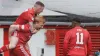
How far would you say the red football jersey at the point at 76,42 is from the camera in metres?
11.7

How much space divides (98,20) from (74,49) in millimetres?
7670

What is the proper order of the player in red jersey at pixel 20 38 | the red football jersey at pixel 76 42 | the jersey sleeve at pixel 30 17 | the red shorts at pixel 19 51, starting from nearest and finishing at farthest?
the jersey sleeve at pixel 30 17 < the player in red jersey at pixel 20 38 < the red shorts at pixel 19 51 < the red football jersey at pixel 76 42

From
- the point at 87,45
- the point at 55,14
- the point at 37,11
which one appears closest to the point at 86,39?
the point at 87,45

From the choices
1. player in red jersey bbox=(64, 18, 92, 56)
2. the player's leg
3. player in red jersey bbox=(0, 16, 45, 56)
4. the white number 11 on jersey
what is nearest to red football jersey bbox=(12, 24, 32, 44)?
player in red jersey bbox=(0, 16, 45, 56)

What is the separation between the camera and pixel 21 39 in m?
10.9

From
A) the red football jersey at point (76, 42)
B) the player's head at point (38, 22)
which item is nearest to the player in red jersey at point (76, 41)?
the red football jersey at point (76, 42)

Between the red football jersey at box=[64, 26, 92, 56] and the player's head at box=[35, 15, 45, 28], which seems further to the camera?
the red football jersey at box=[64, 26, 92, 56]

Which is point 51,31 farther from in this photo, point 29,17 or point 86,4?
point 29,17

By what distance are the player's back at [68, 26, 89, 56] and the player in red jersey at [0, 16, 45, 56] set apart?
1180mm

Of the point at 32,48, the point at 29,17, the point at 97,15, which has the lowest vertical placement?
the point at 32,48

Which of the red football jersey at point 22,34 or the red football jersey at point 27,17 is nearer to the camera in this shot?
the red football jersey at point 27,17

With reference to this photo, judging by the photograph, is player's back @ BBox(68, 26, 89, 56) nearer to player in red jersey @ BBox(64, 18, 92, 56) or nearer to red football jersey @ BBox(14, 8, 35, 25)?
player in red jersey @ BBox(64, 18, 92, 56)

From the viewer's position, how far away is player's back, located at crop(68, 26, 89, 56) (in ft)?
38.6

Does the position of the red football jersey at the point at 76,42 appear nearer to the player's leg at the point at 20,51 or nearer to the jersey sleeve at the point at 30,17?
the player's leg at the point at 20,51
